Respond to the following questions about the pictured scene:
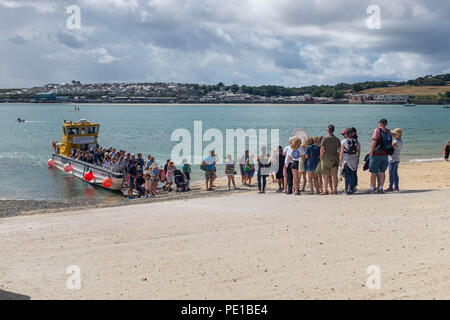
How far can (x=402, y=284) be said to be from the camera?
562cm

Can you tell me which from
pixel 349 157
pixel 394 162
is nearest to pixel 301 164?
pixel 349 157

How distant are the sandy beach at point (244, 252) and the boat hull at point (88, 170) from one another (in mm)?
A: 9382

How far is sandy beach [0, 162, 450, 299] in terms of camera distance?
19.0 ft

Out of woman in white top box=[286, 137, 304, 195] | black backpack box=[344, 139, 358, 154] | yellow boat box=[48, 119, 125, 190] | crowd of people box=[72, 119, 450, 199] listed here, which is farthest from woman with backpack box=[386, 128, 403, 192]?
yellow boat box=[48, 119, 125, 190]

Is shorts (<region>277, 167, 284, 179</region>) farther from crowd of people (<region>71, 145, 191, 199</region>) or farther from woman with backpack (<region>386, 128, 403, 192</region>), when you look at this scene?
crowd of people (<region>71, 145, 191, 199</region>)

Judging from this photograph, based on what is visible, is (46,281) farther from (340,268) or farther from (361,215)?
(361,215)

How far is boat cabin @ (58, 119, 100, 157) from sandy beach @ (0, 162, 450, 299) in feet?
59.9

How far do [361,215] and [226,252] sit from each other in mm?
3488

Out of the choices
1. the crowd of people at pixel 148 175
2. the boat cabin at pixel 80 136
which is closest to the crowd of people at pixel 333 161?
the crowd of people at pixel 148 175

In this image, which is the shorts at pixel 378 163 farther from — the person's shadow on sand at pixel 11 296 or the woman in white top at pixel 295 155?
the person's shadow on sand at pixel 11 296

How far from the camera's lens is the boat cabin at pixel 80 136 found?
28.8 metres

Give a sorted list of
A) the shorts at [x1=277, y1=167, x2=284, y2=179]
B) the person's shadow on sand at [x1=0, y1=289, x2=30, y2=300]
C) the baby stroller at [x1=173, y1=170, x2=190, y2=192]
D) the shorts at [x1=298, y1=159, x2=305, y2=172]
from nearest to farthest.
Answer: the person's shadow on sand at [x1=0, y1=289, x2=30, y2=300] < the shorts at [x1=298, y1=159, x2=305, y2=172] < the shorts at [x1=277, y1=167, x2=284, y2=179] < the baby stroller at [x1=173, y1=170, x2=190, y2=192]

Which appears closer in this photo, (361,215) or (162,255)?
(162,255)
